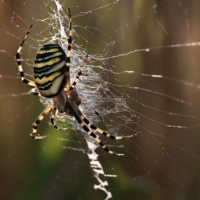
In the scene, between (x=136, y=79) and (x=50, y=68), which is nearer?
(x=50, y=68)

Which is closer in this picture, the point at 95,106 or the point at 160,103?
the point at 160,103

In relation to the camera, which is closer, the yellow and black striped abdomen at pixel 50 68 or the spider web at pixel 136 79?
the yellow and black striped abdomen at pixel 50 68

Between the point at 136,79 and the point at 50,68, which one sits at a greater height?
the point at 50,68

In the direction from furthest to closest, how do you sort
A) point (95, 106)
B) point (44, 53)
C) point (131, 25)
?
point (95, 106) < point (131, 25) < point (44, 53)

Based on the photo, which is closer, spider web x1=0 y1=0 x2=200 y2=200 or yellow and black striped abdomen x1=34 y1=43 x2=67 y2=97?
yellow and black striped abdomen x1=34 y1=43 x2=67 y2=97

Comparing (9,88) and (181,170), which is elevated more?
(9,88)

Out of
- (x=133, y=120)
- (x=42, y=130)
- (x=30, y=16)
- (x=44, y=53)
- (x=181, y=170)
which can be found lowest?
(x=181, y=170)

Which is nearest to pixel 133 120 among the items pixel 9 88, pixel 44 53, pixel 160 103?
pixel 160 103

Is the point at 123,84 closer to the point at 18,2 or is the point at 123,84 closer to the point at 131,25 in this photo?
the point at 131,25
